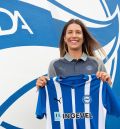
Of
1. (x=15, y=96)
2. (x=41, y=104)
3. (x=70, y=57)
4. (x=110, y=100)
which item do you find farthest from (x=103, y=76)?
(x=15, y=96)

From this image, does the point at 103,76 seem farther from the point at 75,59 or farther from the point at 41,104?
the point at 41,104

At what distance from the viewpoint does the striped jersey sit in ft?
7.66

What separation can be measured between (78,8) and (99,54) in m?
0.36

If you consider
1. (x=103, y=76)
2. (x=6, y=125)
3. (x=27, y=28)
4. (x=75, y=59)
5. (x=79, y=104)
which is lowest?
(x=6, y=125)

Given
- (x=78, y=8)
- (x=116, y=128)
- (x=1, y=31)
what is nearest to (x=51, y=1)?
(x=78, y=8)

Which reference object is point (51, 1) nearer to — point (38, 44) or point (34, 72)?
point (38, 44)

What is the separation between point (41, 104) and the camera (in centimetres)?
238

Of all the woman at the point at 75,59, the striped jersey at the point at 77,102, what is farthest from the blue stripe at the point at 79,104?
the woman at the point at 75,59

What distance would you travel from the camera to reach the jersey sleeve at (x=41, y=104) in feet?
7.73

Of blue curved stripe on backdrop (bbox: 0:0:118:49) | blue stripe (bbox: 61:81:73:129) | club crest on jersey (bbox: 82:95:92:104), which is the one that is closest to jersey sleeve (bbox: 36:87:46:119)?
blue stripe (bbox: 61:81:73:129)

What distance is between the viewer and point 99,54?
9.36 ft

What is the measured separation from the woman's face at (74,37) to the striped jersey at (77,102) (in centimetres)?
20

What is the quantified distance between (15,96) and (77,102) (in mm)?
556

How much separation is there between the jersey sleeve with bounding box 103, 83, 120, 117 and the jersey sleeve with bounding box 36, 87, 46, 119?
1.16ft
